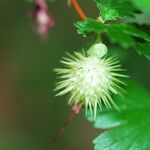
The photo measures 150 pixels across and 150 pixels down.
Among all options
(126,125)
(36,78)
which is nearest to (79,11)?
(126,125)

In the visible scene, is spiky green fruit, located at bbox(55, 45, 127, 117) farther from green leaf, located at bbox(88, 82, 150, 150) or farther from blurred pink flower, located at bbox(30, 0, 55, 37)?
blurred pink flower, located at bbox(30, 0, 55, 37)

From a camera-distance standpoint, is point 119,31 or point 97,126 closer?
point 119,31

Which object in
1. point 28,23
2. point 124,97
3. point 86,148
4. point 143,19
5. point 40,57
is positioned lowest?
point 124,97

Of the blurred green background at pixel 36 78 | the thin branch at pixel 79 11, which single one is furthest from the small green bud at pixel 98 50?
the blurred green background at pixel 36 78

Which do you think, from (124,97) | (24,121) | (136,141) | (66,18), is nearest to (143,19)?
(124,97)

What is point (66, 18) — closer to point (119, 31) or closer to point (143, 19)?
point (143, 19)
